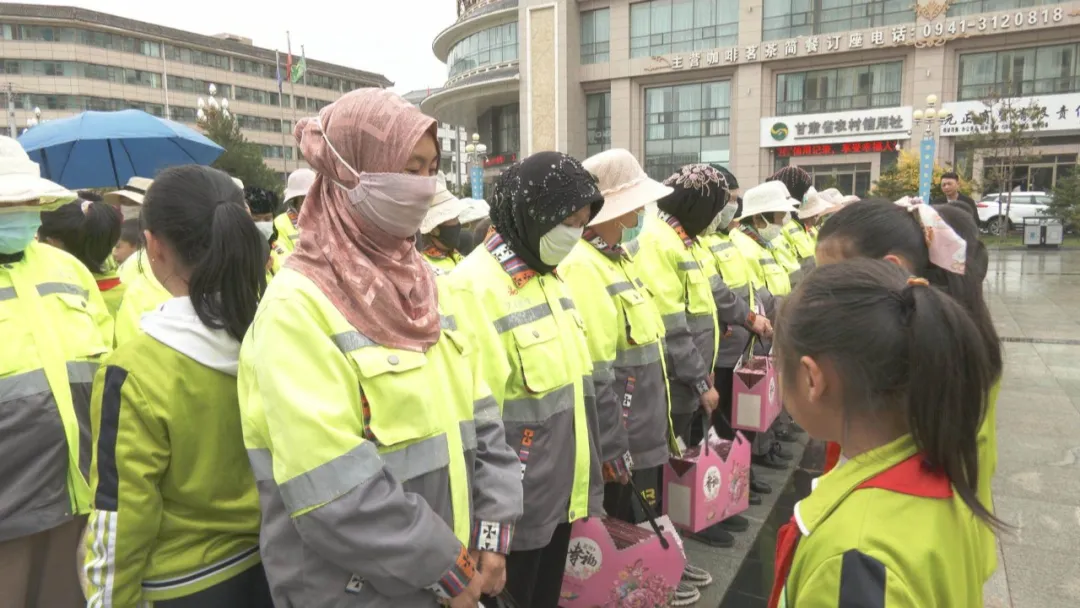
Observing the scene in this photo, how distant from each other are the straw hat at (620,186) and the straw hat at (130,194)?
3.29 meters

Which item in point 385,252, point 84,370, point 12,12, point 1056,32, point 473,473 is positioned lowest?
point 473,473

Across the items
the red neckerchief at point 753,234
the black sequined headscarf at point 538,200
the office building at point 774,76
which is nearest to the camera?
the black sequined headscarf at point 538,200

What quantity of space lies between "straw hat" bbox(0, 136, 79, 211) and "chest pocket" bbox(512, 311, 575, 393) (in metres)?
1.63

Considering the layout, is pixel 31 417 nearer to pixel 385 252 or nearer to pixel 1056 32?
pixel 385 252

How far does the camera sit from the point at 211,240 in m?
1.75

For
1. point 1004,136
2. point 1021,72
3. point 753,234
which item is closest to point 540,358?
point 753,234

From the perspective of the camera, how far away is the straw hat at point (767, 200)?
5422 mm

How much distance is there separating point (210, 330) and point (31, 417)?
2.82ft

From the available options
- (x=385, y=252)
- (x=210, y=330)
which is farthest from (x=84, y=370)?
(x=385, y=252)

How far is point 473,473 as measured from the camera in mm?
1794

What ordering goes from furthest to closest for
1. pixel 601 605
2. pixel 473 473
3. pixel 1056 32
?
pixel 1056 32
pixel 601 605
pixel 473 473

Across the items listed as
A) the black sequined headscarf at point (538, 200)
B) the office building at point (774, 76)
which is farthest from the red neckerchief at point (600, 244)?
the office building at point (774, 76)

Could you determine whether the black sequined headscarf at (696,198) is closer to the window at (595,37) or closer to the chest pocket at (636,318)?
the chest pocket at (636,318)

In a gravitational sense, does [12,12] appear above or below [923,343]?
above
